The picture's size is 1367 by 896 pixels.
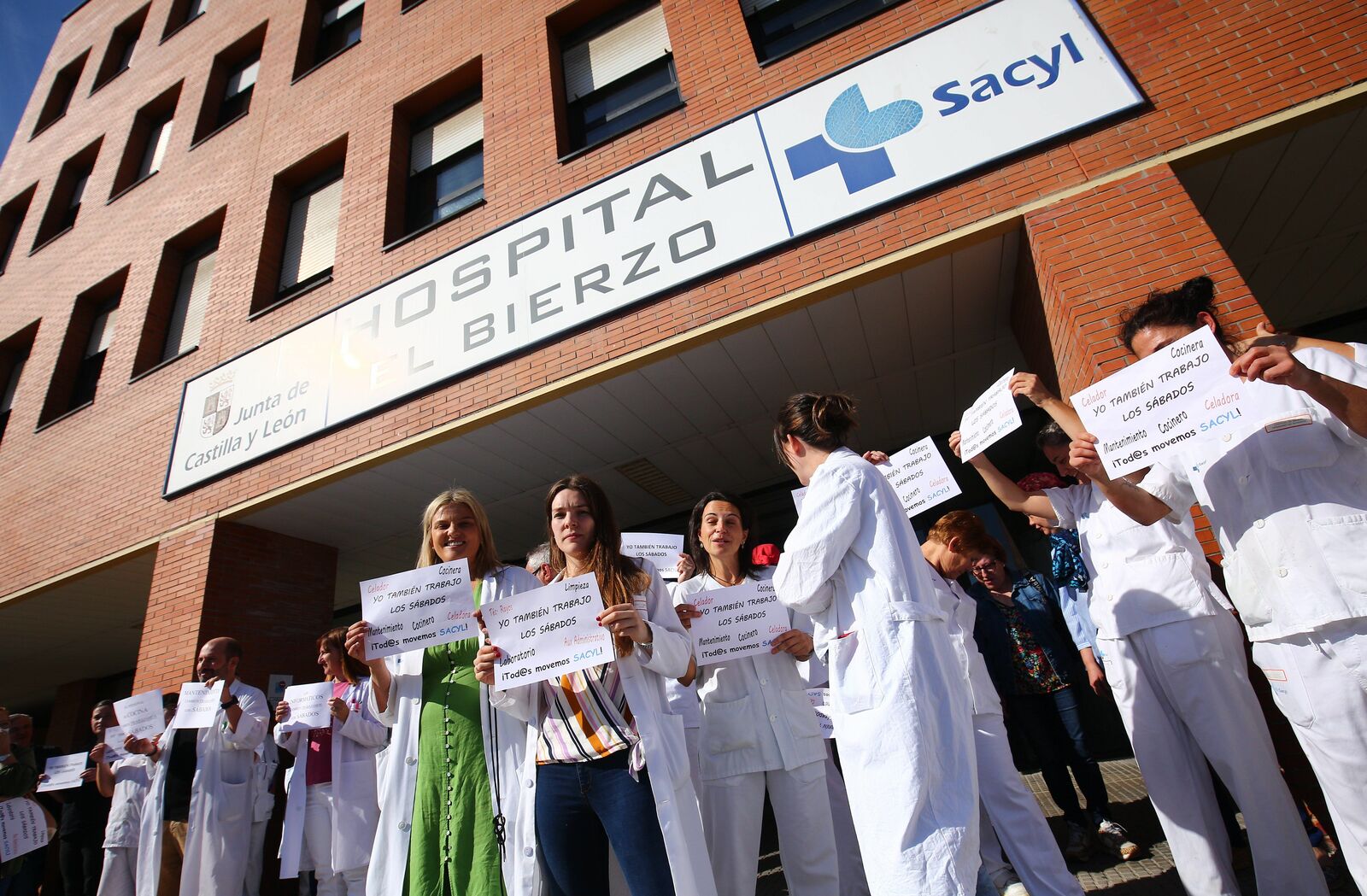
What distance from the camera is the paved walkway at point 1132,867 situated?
2795 mm

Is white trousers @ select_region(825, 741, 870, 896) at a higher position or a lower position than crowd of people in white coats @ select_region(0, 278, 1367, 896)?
lower

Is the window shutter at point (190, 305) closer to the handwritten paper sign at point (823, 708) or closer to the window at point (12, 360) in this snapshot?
the window at point (12, 360)

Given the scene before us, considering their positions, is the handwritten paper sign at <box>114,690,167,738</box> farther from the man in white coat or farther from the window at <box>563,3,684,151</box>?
the window at <box>563,3,684,151</box>

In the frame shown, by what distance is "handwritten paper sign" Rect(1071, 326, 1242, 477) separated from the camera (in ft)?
6.35

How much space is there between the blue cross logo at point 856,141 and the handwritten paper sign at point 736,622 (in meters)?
3.16

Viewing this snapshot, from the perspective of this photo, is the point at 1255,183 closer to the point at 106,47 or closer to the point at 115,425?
the point at 115,425

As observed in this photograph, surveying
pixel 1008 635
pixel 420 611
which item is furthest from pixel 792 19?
pixel 420 611

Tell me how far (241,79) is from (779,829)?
12714 millimetres

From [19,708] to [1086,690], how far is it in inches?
747

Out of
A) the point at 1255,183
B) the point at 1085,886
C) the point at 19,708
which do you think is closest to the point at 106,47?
the point at 19,708

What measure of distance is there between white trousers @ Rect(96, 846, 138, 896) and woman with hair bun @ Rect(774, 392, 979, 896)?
630 centimetres

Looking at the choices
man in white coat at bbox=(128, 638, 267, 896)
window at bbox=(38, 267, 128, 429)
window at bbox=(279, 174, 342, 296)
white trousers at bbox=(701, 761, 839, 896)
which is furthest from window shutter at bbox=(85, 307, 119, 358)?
white trousers at bbox=(701, 761, 839, 896)

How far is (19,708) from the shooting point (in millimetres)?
13828

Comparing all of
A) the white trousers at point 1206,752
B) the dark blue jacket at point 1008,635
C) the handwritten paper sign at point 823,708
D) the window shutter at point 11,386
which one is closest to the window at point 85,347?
the window shutter at point 11,386
